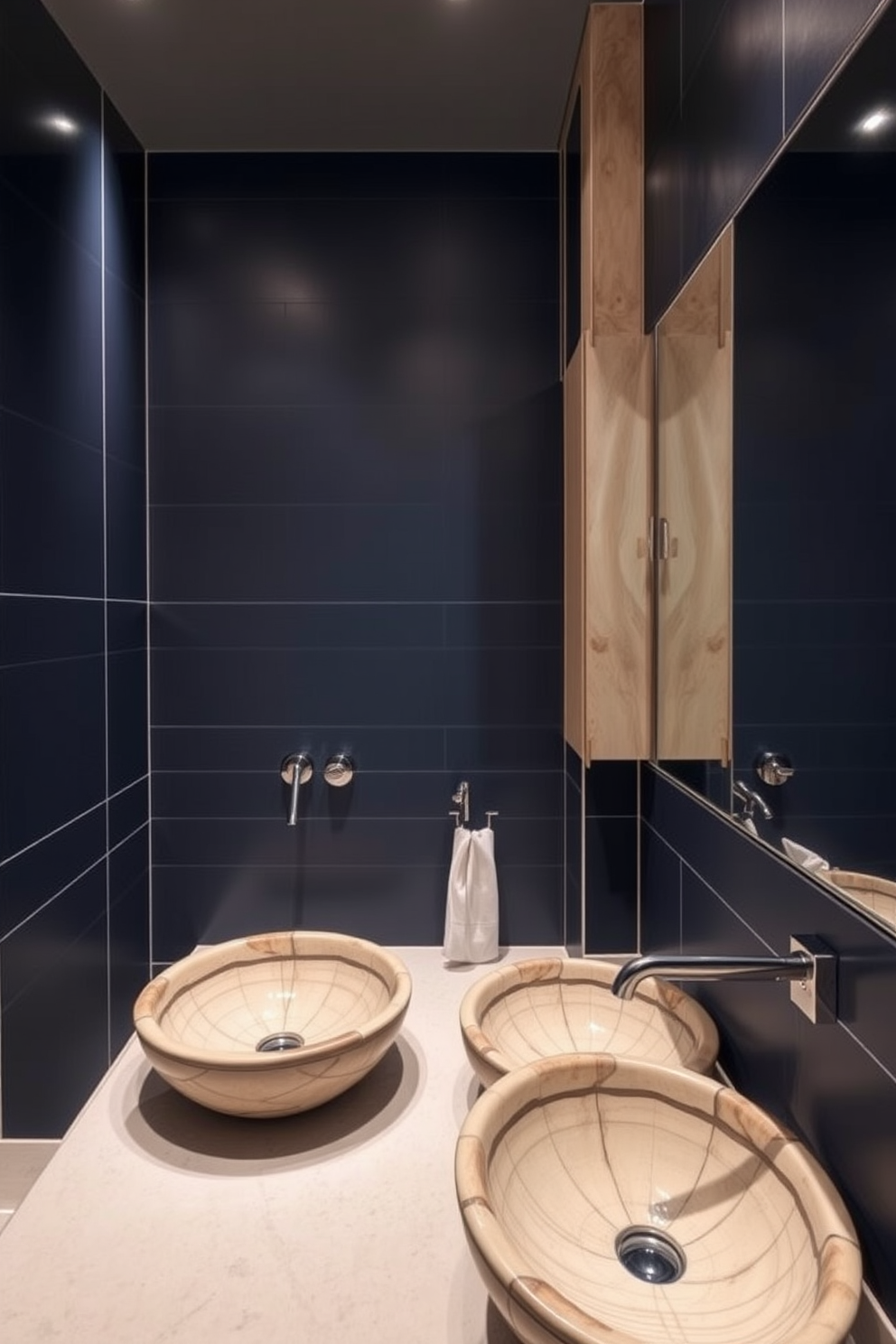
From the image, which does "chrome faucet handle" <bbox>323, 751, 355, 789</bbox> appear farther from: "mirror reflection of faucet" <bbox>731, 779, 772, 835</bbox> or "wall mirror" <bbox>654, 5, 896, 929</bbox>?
"mirror reflection of faucet" <bbox>731, 779, 772, 835</bbox>

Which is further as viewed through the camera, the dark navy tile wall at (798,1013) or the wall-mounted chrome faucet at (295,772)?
the wall-mounted chrome faucet at (295,772)

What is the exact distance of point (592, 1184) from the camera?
87cm

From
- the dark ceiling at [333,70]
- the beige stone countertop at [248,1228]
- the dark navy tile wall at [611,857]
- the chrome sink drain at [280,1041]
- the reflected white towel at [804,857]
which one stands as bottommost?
the beige stone countertop at [248,1228]

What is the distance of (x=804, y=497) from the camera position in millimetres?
868

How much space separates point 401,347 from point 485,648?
2.52 feet

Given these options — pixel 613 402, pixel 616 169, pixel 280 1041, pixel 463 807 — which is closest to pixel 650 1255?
pixel 280 1041

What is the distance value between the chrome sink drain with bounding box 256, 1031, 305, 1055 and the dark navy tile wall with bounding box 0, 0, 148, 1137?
41 cm

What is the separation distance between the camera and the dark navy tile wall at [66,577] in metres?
1.24

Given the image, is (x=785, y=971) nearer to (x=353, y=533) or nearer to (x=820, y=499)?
(x=820, y=499)

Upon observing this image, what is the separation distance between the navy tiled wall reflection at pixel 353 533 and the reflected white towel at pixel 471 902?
0.11m

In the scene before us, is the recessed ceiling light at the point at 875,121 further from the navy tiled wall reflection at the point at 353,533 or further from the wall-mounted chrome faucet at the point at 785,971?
the navy tiled wall reflection at the point at 353,533

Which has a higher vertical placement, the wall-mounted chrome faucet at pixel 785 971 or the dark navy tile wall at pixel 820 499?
the dark navy tile wall at pixel 820 499

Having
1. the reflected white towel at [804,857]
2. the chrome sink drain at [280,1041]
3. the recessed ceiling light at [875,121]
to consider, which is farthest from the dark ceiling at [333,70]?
the chrome sink drain at [280,1041]

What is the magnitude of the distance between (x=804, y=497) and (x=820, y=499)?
0.04 metres
